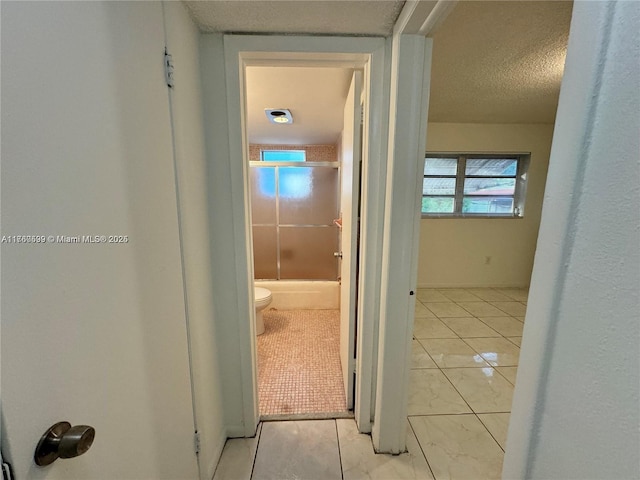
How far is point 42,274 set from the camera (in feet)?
1.46

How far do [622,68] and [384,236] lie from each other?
920 mm

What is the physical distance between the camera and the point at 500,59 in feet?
6.16

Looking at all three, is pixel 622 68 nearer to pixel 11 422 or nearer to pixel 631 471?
pixel 631 471

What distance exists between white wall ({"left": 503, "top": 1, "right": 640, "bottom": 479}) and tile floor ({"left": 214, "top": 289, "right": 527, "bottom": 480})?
3.66 feet

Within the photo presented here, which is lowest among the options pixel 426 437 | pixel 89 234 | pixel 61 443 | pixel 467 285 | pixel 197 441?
pixel 426 437

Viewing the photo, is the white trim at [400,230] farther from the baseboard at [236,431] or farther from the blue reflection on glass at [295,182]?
the blue reflection on glass at [295,182]

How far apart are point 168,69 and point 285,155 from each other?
3.75 meters

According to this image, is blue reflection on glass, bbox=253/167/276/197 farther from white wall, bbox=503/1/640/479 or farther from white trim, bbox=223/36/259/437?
white wall, bbox=503/1/640/479

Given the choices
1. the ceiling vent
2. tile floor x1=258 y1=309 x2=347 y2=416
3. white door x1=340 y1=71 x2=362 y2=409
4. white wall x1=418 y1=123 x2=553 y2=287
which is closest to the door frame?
white door x1=340 y1=71 x2=362 y2=409

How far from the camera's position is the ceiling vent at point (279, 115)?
2418 millimetres

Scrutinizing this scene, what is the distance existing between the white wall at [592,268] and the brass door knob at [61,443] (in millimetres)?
811

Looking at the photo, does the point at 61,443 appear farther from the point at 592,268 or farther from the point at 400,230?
the point at 400,230

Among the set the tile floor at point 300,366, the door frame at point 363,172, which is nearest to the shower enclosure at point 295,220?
the tile floor at point 300,366

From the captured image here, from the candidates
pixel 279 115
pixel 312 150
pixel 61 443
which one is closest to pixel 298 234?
pixel 279 115
